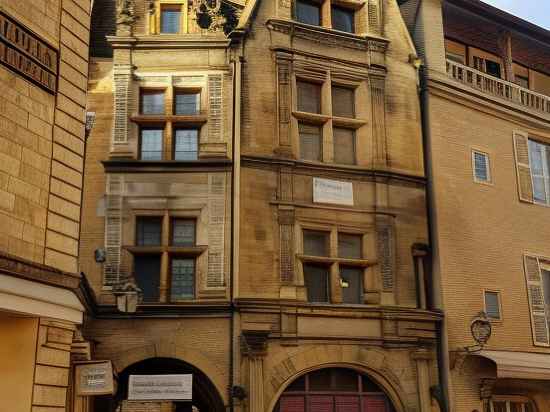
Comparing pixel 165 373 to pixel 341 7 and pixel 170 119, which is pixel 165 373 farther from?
pixel 341 7

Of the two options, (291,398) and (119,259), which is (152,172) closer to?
(119,259)

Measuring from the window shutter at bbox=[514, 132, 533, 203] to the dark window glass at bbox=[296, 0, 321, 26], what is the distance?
6541mm

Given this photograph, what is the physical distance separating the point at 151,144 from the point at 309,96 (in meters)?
4.04

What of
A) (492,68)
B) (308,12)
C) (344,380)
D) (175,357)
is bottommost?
(344,380)

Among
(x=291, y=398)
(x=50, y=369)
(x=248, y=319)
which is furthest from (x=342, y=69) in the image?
(x=50, y=369)

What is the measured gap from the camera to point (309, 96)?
62.7 feet

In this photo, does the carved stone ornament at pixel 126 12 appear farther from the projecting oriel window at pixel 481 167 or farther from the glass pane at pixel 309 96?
the projecting oriel window at pixel 481 167

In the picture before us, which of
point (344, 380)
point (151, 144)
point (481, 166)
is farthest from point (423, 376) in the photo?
point (151, 144)

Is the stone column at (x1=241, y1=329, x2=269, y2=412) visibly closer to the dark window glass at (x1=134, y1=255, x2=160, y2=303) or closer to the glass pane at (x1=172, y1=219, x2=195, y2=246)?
the dark window glass at (x1=134, y1=255, x2=160, y2=303)

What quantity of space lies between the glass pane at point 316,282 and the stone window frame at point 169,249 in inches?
95.7

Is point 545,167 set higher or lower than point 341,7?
lower

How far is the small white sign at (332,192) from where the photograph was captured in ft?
59.4

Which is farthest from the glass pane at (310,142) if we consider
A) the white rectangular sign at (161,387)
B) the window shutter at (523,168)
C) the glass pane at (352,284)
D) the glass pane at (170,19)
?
the window shutter at (523,168)

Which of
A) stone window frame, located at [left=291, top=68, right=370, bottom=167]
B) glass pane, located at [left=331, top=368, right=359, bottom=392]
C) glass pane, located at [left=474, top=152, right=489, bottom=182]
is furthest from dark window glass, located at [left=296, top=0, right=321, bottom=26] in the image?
glass pane, located at [left=331, top=368, right=359, bottom=392]
